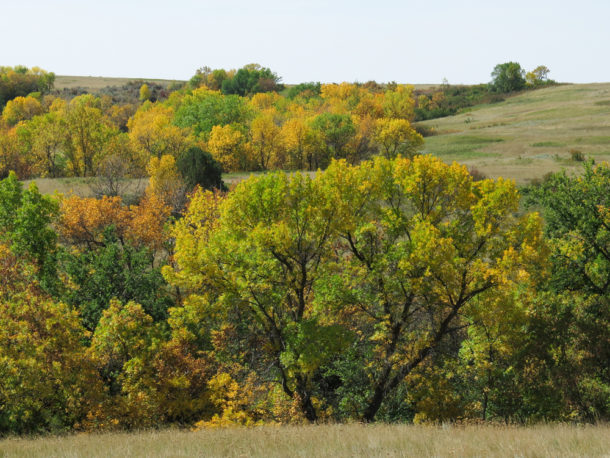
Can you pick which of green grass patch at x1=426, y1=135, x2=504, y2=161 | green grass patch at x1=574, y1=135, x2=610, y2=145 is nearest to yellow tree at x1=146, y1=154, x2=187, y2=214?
green grass patch at x1=426, y1=135, x2=504, y2=161

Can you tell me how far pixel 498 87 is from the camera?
186m

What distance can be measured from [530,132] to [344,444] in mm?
114375

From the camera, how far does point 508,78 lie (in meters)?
188

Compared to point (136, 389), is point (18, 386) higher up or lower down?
higher up

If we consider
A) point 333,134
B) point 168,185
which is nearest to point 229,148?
point 333,134

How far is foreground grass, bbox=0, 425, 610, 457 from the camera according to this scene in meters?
12.5

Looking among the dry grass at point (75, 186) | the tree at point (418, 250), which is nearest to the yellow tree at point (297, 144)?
the dry grass at point (75, 186)

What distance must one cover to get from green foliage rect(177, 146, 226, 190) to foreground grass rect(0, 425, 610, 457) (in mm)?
49692

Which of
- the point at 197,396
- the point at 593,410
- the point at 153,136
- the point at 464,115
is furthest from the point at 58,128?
the point at 464,115

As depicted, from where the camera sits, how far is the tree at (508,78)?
186m

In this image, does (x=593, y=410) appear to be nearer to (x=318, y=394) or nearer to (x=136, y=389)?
(x=318, y=394)

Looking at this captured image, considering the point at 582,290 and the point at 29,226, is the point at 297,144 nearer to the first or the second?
the point at 29,226

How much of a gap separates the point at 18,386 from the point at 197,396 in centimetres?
1003

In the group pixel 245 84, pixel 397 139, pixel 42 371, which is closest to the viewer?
pixel 42 371
